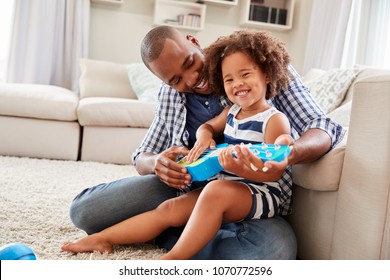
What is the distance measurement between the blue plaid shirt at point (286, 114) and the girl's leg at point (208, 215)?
0.22 meters

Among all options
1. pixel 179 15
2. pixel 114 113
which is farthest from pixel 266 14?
pixel 114 113

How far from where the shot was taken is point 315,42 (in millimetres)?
4051

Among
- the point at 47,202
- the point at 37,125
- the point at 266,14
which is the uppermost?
the point at 266,14

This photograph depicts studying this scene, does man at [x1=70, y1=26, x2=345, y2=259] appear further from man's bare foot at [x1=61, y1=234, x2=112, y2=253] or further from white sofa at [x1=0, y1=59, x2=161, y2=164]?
white sofa at [x1=0, y1=59, x2=161, y2=164]

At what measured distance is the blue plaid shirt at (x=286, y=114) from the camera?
4.35ft

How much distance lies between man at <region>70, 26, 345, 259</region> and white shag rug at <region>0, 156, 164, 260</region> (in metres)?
0.12

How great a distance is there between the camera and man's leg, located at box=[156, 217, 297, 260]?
1.18 m

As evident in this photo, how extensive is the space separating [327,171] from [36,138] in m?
2.26

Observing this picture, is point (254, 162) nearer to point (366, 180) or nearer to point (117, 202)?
point (366, 180)

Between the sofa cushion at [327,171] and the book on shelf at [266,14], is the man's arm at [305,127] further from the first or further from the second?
the book on shelf at [266,14]

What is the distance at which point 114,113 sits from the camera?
302 cm

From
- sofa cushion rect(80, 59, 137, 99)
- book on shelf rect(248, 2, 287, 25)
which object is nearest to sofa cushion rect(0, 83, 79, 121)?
sofa cushion rect(80, 59, 137, 99)
